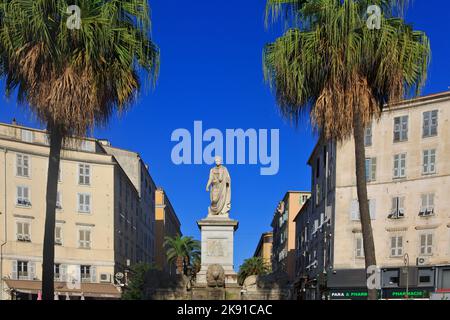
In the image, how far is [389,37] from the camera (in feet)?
51.6

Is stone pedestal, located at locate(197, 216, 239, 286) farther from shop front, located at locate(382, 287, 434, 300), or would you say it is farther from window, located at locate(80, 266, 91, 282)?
window, located at locate(80, 266, 91, 282)

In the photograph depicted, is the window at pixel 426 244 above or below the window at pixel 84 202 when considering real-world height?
below

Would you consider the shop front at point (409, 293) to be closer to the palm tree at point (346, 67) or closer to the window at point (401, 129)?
the window at point (401, 129)

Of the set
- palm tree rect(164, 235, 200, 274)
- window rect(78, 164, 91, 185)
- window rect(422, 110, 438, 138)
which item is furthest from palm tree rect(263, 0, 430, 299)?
palm tree rect(164, 235, 200, 274)

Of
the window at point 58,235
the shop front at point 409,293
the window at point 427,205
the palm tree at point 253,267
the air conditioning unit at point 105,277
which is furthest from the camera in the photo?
the palm tree at point 253,267

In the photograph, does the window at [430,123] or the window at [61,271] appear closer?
the window at [430,123]

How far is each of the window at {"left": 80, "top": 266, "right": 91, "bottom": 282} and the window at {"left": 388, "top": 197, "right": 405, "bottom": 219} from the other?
25.0 metres

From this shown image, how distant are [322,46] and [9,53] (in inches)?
321

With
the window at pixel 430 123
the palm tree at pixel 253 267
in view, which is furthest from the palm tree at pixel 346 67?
the palm tree at pixel 253 267

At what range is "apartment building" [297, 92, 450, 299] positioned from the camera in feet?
135

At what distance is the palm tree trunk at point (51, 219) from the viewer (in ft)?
48.5

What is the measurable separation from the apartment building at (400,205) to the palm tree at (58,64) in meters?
27.3

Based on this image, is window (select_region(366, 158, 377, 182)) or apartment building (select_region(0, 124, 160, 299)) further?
window (select_region(366, 158, 377, 182))
